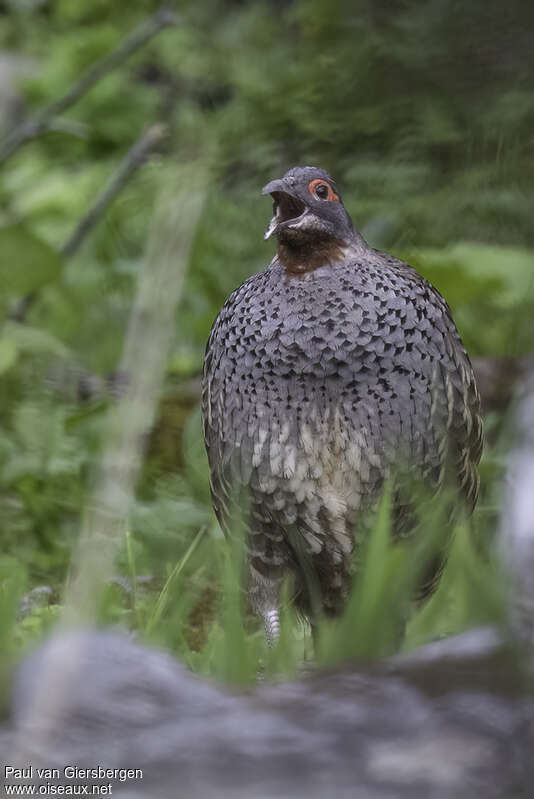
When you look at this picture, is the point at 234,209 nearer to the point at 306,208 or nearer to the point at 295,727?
the point at 306,208

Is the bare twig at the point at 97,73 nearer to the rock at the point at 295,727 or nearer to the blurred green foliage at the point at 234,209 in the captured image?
the blurred green foliage at the point at 234,209

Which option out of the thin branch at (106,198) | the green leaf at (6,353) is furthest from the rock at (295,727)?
the thin branch at (106,198)

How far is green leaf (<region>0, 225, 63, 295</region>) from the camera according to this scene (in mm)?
4605

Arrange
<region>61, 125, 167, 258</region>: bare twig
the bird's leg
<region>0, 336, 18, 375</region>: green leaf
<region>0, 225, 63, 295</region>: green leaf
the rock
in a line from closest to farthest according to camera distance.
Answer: the rock, the bird's leg, <region>0, 336, 18, 375</region>: green leaf, <region>61, 125, 167, 258</region>: bare twig, <region>0, 225, 63, 295</region>: green leaf

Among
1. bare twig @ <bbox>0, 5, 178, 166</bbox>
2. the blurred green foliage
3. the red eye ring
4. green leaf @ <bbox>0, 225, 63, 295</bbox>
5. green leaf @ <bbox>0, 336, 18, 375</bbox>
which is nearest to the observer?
the blurred green foliage

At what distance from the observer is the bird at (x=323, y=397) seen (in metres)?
2.88

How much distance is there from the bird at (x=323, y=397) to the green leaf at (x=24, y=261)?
171 centimetres

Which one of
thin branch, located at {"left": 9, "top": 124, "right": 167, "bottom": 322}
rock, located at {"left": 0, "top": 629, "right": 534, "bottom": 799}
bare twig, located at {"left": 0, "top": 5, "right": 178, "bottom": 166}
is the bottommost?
rock, located at {"left": 0, "top": 629, "right": 534, "bottom": 799}

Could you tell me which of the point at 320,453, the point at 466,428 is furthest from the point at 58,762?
the point at 466,428

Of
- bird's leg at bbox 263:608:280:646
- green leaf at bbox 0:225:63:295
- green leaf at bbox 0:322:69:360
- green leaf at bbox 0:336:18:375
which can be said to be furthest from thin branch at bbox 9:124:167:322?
bird's leg at bbox 263:608:280:646

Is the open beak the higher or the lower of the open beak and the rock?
the higher

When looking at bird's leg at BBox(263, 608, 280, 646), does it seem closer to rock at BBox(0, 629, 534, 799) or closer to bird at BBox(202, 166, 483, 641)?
bird at BBox(202, 166, 483, 641)

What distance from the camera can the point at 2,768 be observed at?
4.75 ft

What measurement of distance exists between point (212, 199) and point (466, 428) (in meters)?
1.63
